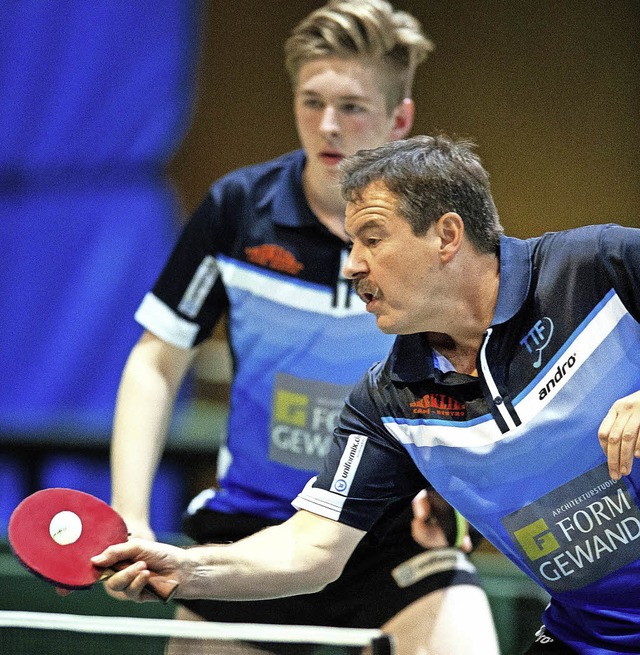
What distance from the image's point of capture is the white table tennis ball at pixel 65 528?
2525 millimetres

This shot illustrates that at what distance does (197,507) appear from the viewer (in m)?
3.60

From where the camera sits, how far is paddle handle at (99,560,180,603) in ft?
8.17

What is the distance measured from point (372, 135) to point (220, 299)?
0.67 m

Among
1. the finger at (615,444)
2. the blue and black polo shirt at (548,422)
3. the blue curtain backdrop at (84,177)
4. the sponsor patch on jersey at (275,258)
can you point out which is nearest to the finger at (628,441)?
the finger at (615,444)

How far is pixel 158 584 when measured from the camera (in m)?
2.49

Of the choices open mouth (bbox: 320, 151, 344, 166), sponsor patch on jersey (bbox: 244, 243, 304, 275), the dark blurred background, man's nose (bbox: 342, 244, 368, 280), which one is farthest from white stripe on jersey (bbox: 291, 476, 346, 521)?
the dark blurred background

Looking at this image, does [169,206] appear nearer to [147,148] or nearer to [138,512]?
[147,148]

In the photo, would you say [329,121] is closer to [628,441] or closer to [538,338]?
[538,338]

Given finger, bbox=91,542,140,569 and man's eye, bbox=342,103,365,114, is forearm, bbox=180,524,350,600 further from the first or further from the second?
man's eye, bbox=342,103,365,114

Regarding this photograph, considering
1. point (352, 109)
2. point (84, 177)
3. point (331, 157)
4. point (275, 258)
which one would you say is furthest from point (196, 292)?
point (84, 177)

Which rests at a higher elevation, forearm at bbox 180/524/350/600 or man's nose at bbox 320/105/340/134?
man's nose at bbox 320/105/340/134

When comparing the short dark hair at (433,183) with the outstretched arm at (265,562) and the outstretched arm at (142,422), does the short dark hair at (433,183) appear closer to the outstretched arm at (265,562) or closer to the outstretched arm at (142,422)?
the outstretched arm at (265,562)

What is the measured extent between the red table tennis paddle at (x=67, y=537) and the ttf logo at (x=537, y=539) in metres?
0.75

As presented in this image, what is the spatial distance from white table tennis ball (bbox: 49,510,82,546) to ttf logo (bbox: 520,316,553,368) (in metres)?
1.03
